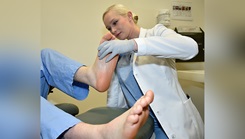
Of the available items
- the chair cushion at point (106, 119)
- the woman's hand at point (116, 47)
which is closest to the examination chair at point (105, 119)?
the chair cushion at point (106, 119)

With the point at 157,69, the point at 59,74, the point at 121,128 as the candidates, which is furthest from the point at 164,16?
the point at 121,128

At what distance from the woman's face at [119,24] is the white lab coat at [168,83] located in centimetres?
8

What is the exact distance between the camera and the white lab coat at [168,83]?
0.82 m

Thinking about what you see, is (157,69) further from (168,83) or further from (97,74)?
(97,74)

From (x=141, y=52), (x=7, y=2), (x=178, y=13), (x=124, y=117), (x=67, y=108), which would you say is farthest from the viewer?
(x=178, y=13)

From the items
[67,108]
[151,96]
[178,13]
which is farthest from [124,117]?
[178,13]

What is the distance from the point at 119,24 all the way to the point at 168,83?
0.36m

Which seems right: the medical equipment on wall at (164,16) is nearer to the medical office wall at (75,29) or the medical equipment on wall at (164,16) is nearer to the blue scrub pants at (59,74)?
the medical office wall at (75,29)

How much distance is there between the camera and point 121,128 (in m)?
0.54

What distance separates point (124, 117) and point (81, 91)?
36 centimetres

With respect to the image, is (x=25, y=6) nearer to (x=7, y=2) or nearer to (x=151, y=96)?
(x=7, y=2)

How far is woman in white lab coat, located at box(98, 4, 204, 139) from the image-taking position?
806 millimetres

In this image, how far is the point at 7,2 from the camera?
0.89ft

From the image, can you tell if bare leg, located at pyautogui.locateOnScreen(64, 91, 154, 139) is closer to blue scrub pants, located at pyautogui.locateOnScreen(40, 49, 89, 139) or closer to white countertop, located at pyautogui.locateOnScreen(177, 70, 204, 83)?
blue scrub pants, located at pyautogui.locateOnScreen(40, 49, 89, 139)
